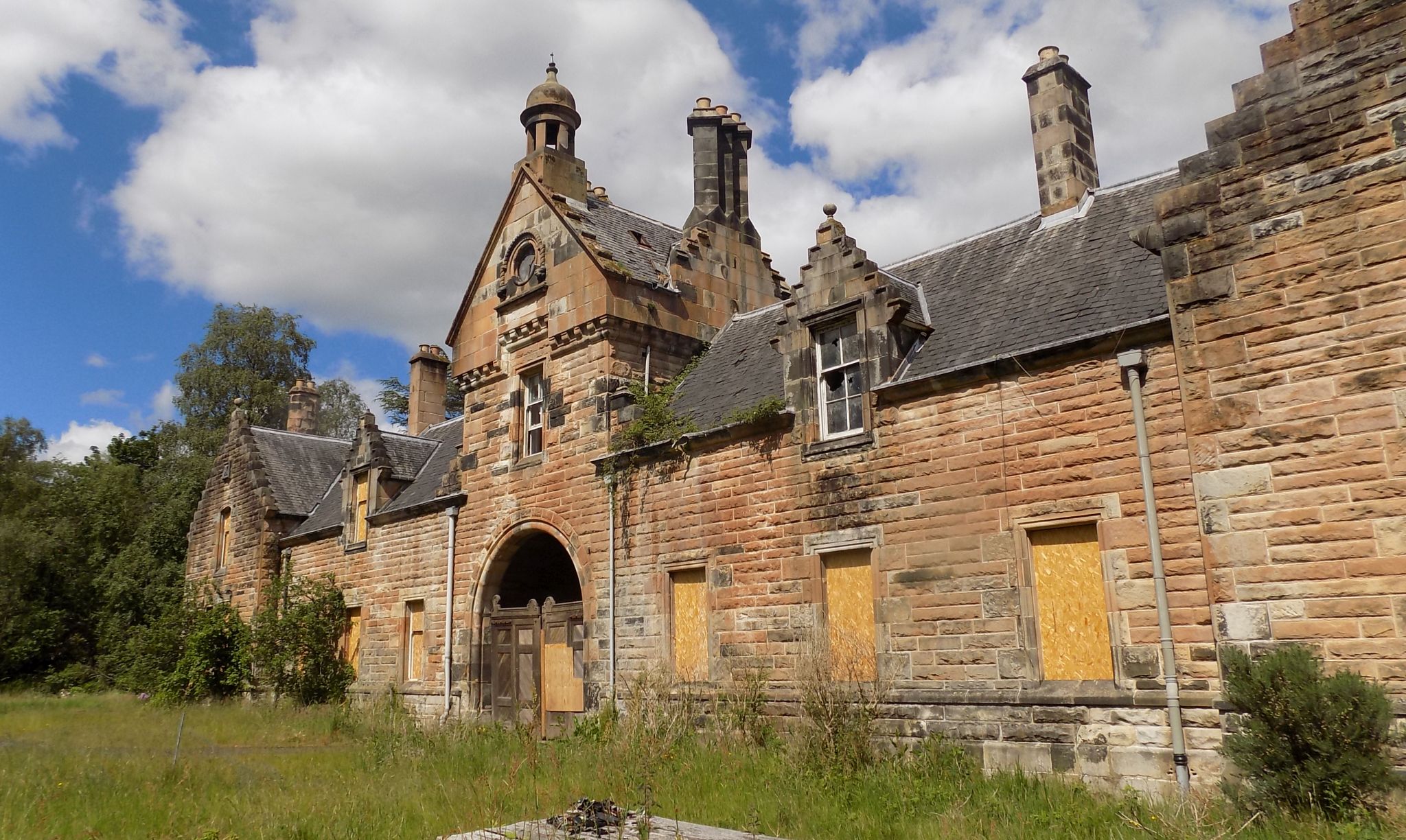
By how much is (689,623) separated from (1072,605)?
577 cm

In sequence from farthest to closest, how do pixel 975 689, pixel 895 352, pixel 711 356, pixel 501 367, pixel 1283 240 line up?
pixel 501 367
pixel 711 356
pixel 895 352
pixel 975 689
pixel 1283 240

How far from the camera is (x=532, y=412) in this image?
1820 centimetres

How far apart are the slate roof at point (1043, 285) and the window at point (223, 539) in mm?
22599

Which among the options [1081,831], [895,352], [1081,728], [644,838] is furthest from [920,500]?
[644,838]

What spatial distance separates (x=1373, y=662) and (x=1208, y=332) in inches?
118

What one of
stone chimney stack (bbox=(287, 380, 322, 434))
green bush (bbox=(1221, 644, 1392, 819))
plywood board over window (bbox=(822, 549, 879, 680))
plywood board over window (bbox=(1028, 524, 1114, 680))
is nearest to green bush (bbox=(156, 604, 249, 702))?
stone chimney stack (bbox=(287, 380, 322, 434))

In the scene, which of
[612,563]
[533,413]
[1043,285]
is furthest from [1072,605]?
[533,413]

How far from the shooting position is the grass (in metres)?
7.46

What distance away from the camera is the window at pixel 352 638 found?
22.2 metres

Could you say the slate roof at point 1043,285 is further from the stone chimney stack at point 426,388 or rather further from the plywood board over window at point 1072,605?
the stone chimney stack at point 426,388

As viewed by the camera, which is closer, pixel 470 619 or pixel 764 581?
pixel 764 581

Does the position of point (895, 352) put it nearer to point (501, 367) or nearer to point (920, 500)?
point (920, 500)

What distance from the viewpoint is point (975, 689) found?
1044 cm

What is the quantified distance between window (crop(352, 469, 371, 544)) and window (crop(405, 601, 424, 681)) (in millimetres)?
3075
